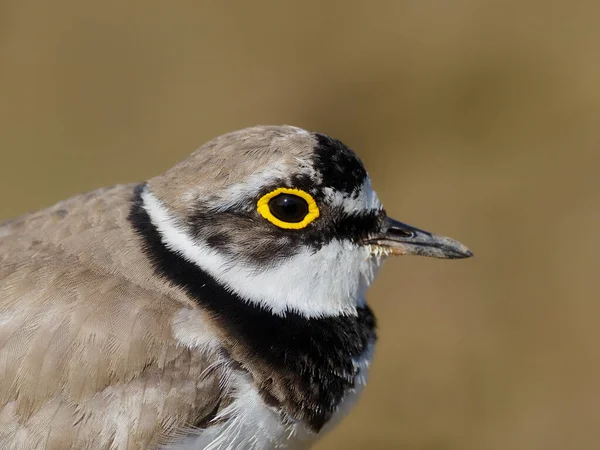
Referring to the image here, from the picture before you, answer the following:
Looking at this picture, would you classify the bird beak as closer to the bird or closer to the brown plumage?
the bird

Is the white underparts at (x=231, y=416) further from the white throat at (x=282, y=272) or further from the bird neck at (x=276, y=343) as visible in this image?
the white throat at (x=282, y=272)

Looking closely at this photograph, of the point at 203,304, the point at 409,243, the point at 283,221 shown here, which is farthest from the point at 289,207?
the point at 409,243

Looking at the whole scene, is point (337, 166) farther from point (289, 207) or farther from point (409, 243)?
point (409, 243)

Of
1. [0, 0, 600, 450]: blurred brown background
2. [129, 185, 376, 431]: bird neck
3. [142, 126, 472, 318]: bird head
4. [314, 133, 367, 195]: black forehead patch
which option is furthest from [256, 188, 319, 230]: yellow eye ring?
[0, 0, 600, 450]: blurred brown background

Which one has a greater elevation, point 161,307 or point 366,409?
point 161,307

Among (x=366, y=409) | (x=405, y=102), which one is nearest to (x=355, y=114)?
(x=405, y=102)

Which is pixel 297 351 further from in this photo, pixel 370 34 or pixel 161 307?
pixel 370 34
